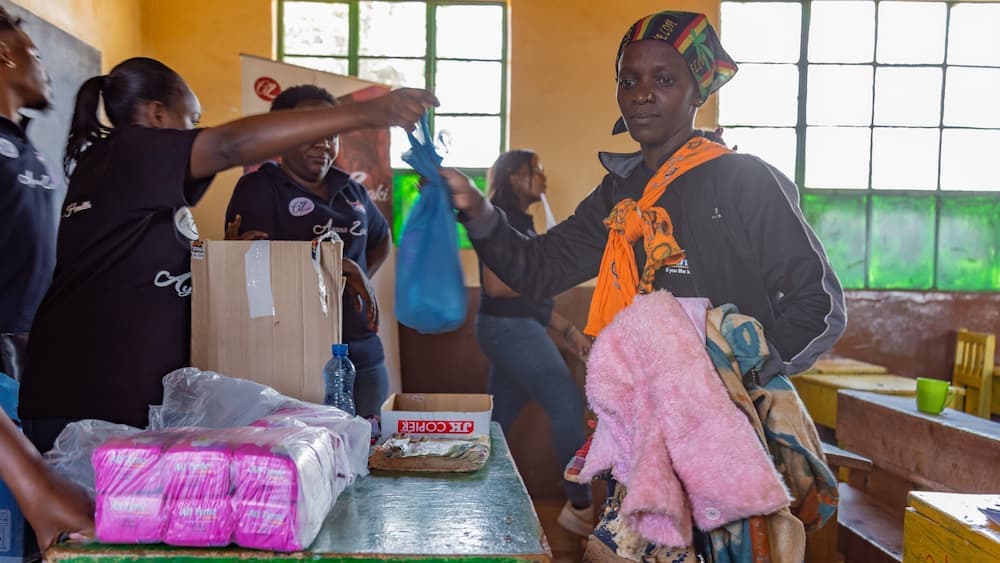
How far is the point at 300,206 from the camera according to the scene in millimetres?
2307

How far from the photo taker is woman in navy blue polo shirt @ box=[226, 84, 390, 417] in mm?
2271

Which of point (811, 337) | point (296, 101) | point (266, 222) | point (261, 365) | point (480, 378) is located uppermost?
point (296, 101)

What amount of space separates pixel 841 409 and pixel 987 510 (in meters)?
1.61

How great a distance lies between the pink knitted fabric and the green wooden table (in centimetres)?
18

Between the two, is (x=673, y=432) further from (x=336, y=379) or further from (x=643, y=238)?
(x=336, y=379)

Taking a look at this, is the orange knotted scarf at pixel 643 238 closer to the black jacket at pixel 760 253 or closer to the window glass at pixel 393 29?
the black jacket at pixel 760 253

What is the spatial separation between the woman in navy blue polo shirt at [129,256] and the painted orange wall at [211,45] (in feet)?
10.6

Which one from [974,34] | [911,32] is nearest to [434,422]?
[911,32]

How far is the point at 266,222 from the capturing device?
2.27 meters

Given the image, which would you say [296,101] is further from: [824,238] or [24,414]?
[824,238]

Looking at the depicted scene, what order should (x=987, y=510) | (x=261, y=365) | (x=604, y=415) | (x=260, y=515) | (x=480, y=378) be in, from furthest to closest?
1. (x=480, y=378)
2. (x=261, y=365)
3. (x=987, y=510)
4. (x=604, y=415)
5. (x=260, y=515)

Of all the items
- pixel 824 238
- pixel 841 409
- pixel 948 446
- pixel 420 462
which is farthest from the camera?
pixel 824 238

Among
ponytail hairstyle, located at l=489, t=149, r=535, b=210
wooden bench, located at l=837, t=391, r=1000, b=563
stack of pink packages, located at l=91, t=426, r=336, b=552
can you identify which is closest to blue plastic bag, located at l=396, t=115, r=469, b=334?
stack of pink packages, located at l=91, t=426, r=336, b=552

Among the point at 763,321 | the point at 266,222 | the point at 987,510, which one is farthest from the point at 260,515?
the point at 266,222
